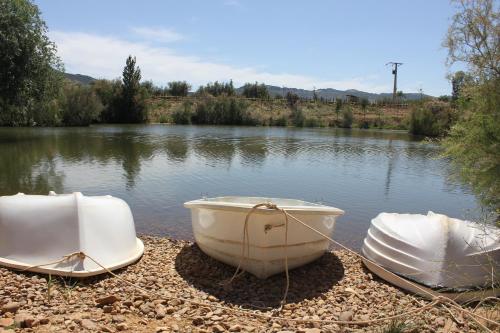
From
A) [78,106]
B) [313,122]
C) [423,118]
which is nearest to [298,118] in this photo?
[313,122]

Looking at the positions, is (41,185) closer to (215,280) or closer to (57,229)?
(57,229)

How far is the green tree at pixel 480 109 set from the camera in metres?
7.01

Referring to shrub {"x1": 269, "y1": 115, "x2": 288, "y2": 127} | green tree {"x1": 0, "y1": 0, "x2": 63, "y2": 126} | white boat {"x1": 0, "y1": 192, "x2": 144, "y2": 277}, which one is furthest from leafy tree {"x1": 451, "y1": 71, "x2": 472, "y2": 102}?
shrub {"x1": 269, "y1": 115, "x2": 288, "y2": 127}

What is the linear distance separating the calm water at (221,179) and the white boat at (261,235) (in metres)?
2.48

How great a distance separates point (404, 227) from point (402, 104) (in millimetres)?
81189

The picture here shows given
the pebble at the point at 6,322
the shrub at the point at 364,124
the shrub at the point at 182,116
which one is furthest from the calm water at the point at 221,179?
the shrub at the point at 364,124

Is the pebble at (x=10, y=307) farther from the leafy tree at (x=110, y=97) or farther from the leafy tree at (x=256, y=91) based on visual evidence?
the leafy tree at (x=256, y=91)

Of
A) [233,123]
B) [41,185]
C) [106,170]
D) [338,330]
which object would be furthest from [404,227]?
[233,123]

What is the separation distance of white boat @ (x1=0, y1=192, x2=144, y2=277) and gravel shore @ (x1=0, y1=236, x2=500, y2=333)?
170 millimetres

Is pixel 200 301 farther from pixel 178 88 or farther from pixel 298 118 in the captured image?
pixel 178 88

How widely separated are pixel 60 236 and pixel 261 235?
2788 mm

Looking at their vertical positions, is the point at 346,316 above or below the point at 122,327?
below

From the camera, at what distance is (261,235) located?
6.14 m

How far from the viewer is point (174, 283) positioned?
19.6 ft
